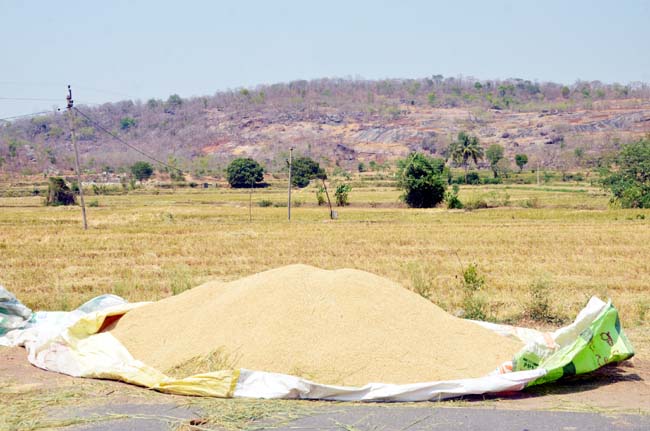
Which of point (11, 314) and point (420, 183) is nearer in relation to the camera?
point (11, 314)

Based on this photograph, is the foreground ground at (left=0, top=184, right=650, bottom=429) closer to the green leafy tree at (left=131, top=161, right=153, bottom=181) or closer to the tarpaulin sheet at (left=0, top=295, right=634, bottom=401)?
the tarpaulin sheet at (left=0, top=295, right=634, bottom=401)

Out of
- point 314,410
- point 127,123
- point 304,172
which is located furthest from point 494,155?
point 314,410

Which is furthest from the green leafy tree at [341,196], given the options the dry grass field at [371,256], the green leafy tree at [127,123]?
the green leafy tree at [127,123]

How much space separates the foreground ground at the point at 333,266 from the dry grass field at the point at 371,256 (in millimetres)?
59

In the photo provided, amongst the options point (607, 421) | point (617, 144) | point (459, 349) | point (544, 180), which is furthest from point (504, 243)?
point (617, 144)

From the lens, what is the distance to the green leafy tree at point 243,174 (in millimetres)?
86062

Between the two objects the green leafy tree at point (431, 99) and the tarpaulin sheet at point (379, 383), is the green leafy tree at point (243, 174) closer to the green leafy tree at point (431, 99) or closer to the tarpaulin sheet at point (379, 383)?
the tarpaulin sheet at point (379, 383)

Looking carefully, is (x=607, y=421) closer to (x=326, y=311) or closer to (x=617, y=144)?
(x=326, y=311)

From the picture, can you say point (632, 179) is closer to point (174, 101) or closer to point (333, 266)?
point (333, 266)

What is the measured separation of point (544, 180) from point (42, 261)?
73135 mm

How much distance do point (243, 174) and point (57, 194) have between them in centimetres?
3273

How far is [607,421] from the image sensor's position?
6105mm

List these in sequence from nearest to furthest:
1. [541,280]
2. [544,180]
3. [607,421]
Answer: [607,421]
[541,280]
[544,180]

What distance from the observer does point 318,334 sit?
758 cm
